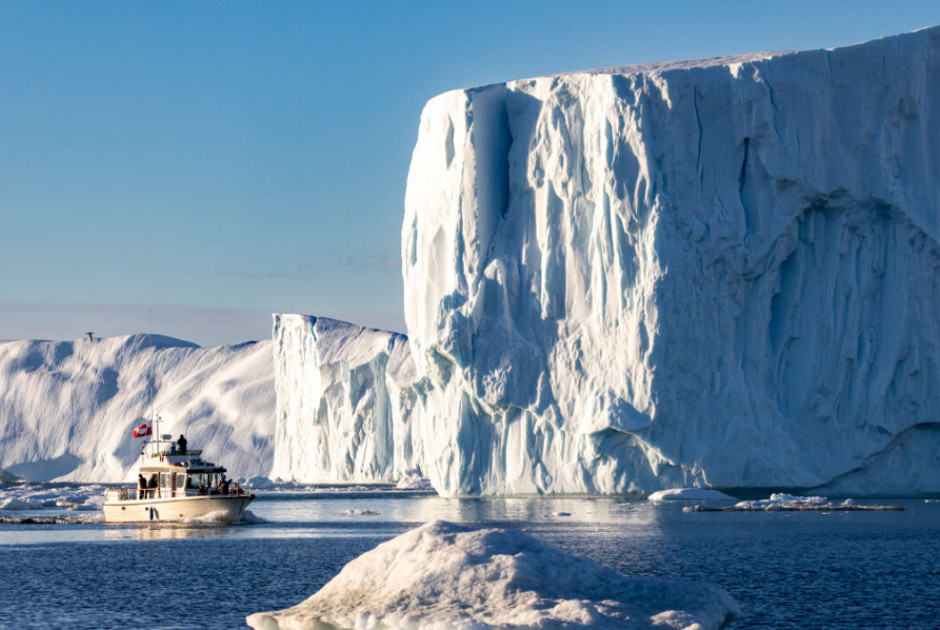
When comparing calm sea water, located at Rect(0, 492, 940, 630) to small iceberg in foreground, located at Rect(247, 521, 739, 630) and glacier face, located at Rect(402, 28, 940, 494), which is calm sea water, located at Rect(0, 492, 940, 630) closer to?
small iceberg in foreground, located at Rect(247, 521, 739, 630)

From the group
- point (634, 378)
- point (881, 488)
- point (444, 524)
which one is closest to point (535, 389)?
point (634, 378)

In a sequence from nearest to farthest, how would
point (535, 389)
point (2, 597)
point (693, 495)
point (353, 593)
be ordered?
point (353, 593)
point (2, 597)
point (693, 495)
point (535, 389)

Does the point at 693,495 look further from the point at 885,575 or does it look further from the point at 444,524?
the point at 444,524

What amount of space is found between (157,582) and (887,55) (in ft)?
85.6

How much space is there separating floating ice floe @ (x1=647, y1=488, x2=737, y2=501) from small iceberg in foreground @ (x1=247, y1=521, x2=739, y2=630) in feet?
72.7

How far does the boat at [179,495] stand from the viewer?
3347 centimetres

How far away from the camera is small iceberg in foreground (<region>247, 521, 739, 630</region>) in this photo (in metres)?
11.9

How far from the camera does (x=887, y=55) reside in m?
37.6

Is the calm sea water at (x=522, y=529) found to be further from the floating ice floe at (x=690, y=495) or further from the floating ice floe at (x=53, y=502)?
the floating ice floe at (x=53, y=502)

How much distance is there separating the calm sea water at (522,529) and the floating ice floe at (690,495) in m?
0.57

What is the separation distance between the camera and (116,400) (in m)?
85.9

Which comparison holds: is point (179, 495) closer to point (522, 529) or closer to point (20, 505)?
point (522, 529)

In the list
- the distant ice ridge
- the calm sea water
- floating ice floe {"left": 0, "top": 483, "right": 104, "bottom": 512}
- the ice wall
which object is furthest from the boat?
the distant ice ridge

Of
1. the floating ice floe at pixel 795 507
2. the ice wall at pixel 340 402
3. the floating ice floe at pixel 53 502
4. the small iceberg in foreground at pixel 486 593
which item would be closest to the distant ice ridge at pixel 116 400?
the ice wall at pixel 340 402
